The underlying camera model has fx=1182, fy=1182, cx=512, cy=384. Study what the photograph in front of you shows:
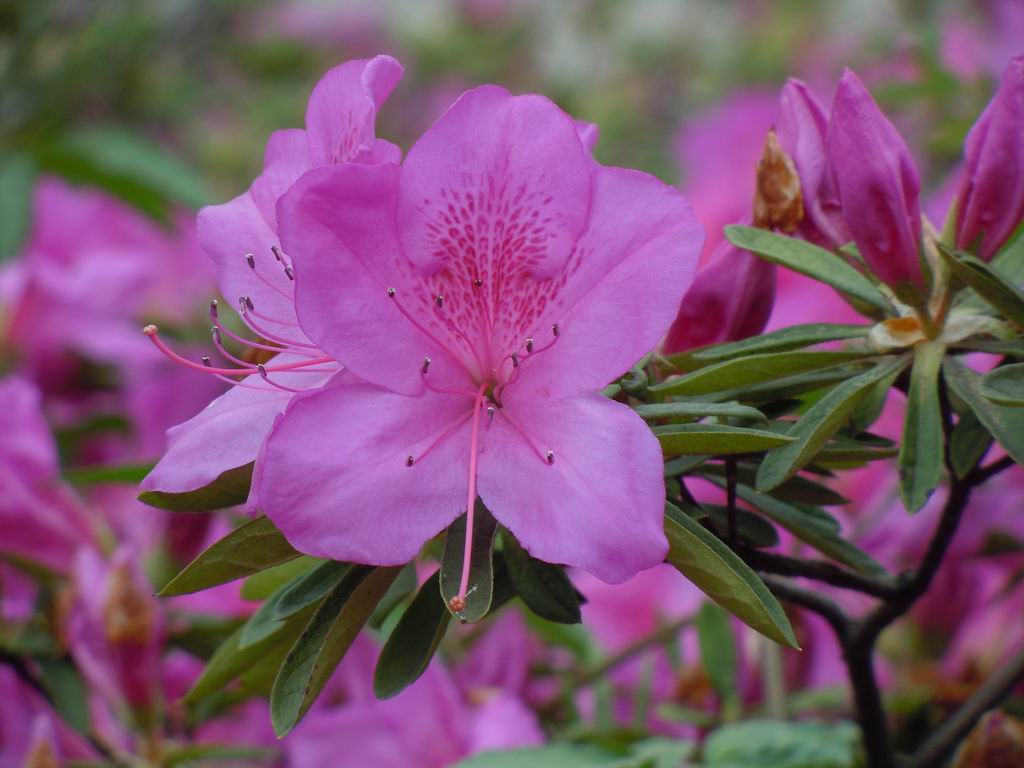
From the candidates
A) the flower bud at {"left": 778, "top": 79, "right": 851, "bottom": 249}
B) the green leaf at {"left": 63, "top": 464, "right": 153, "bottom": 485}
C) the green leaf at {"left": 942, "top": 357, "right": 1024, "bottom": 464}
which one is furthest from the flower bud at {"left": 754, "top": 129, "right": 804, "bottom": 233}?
the green leaf at {"left": 63, "top": 464, "right": 153, "bottom": 485}

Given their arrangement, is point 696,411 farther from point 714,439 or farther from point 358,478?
point 358,478

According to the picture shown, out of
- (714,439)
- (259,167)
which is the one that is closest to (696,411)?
(714,439)

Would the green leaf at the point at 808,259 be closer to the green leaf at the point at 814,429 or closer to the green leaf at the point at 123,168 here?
the green leaf at the point at 814,429

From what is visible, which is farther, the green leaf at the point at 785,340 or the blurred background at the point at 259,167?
the blurred background at the point at 259,167

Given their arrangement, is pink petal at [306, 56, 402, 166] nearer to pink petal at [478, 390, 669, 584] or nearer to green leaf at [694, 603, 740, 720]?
pink petal at [478, 390, 669, 584]

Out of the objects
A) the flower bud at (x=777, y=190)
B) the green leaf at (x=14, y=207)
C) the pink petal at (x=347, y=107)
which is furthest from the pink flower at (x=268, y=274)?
the green leaf at (x=14, y=207)
